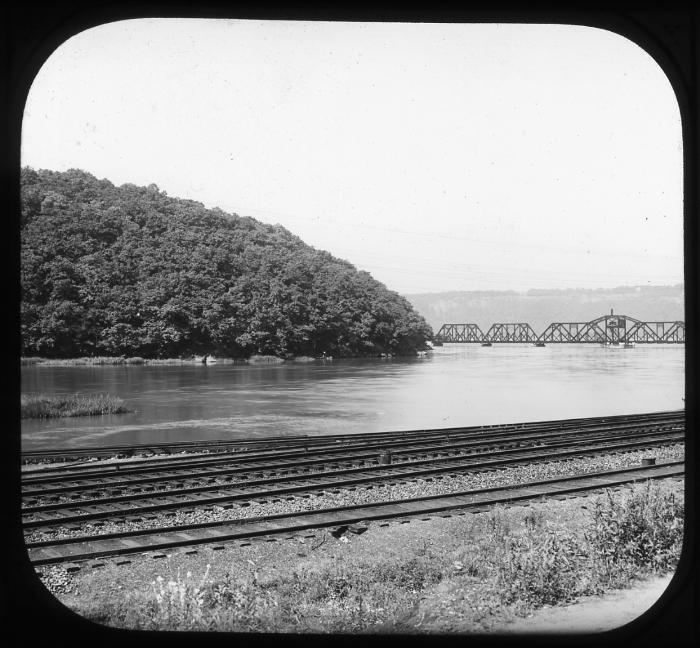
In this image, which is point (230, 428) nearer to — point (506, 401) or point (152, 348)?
point (506, 401)

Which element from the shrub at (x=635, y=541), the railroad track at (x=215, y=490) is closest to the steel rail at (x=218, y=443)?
the railroad track at (x=215, y=490)

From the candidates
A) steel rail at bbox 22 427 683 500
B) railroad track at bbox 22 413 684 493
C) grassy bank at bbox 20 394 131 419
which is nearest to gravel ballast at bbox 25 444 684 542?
steel rail at bbox 22 427 683 500

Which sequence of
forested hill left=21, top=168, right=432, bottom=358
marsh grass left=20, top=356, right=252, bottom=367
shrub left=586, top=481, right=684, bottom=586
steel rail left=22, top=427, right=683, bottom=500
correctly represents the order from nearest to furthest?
shrub left=586, top=481, right=684, bottom=586, steel rail left=22, top=427, right=683, bottom=500, marsh grass left=20, top=356, right=252, bottom=367, forested hill left=21, top=168, right=432, bottom=358

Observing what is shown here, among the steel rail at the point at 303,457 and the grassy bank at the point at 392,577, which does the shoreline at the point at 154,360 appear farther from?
the grassy bank at the point at 392,577

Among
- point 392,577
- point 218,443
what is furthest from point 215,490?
point 218,443

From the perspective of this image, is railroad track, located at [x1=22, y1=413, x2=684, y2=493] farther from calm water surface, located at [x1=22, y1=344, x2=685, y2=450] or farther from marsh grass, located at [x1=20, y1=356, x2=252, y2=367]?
marsh grass, located at [x1=20, y1=356, x2=252, y2=367]

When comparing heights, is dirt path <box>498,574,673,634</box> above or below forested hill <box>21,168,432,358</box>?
below
